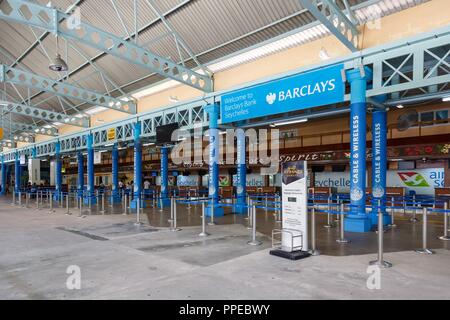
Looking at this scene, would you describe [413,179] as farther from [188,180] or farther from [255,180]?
[188,180]

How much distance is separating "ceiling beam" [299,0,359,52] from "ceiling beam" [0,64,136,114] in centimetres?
1410

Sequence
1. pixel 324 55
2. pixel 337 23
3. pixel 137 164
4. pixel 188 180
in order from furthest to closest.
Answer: pixel 188 180, pixel 137 164, pixel 324 55, pixel 337 23

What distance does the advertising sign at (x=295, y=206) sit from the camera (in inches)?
280

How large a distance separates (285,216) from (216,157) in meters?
8.26

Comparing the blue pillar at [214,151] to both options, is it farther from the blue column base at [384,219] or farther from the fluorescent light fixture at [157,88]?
the blue column base at [384,219]

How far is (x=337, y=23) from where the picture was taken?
10031 mm

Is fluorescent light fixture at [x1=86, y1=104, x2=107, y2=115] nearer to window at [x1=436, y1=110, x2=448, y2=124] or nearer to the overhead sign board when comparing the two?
the overhead sign board

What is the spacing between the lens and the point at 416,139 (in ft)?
57.6

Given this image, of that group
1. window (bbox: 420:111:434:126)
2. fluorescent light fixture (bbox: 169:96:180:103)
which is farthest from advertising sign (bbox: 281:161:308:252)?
window (bbox: 420:111:434:126)

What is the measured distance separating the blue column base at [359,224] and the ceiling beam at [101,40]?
925 cm

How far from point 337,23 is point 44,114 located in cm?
2258

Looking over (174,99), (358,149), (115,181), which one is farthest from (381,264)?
(115,181)

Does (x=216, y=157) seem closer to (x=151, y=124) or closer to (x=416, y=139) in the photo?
(x=151, y=124)

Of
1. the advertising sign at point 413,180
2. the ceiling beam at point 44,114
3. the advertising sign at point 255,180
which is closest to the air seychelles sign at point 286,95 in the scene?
the advertising sign at point 413,180
